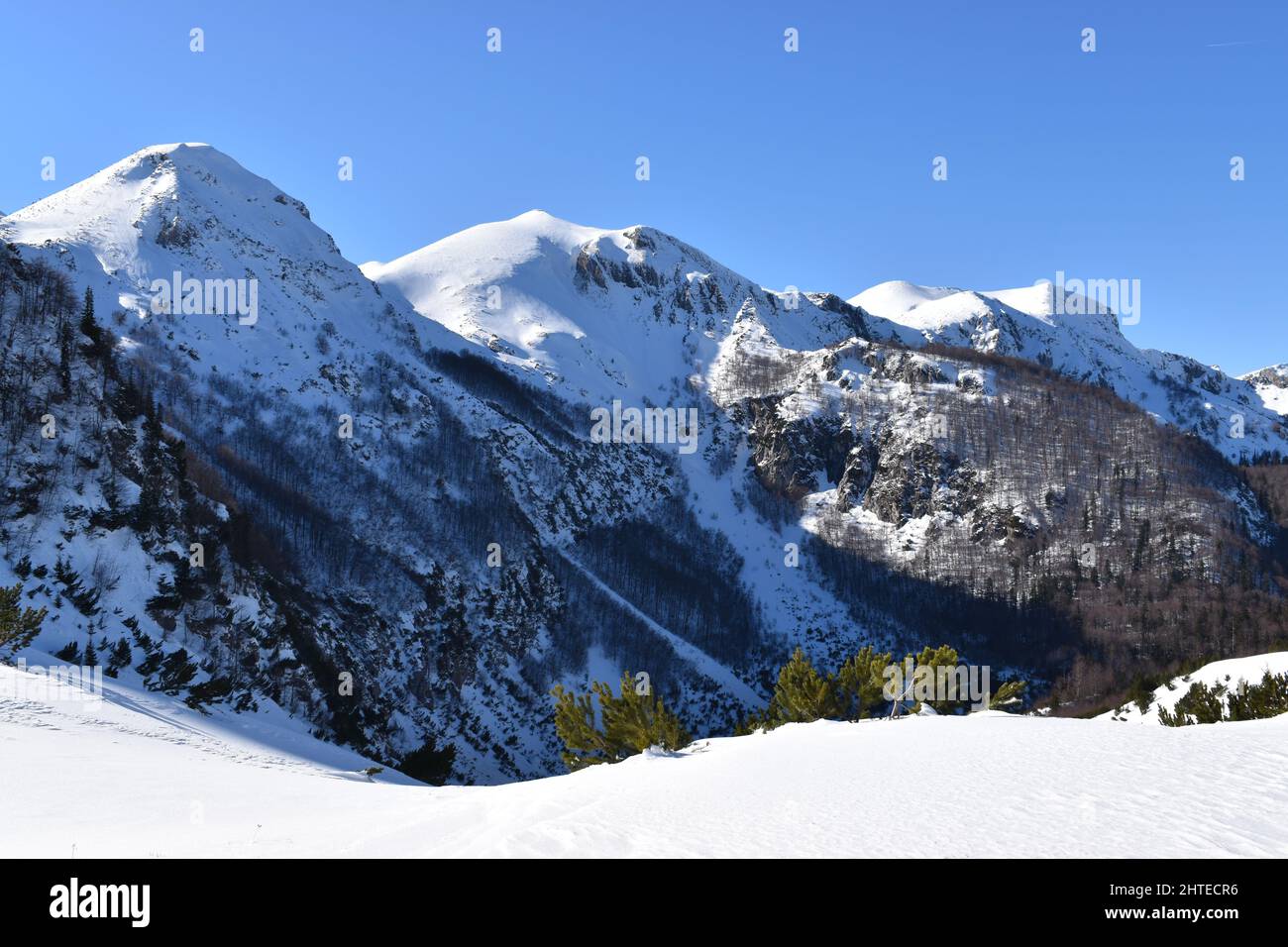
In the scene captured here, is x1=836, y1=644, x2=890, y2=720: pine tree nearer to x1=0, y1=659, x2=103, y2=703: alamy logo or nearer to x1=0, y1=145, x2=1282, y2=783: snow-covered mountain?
x1=0, y1=659, x2=103, y2=703: alamy logo

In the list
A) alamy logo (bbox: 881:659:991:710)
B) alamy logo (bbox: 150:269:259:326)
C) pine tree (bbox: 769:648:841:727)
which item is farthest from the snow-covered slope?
alamy logo (bbox: 150:269:259:326)

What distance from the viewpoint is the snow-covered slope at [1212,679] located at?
133ft

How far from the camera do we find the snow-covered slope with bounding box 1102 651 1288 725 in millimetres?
40531

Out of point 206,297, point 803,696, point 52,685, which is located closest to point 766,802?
point 803,696

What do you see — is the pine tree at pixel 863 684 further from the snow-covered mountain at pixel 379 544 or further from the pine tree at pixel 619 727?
the snow-covered mountain at pixel 379 544

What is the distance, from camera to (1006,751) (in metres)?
13.0

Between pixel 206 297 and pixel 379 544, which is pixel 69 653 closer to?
pixel 379 544

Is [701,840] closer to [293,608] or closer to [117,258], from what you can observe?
[293,608]

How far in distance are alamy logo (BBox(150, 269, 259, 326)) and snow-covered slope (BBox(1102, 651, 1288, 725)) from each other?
160 metres
